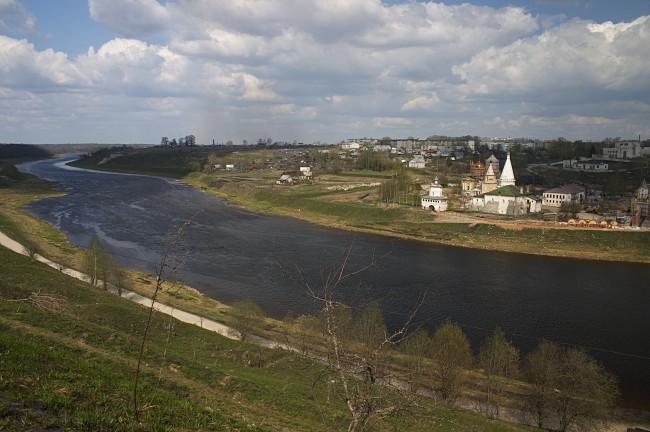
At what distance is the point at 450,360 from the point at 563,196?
1489 inches

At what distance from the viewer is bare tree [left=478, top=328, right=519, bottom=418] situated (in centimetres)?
1300

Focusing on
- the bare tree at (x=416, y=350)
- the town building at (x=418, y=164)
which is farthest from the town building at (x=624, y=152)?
the bare tree at (x=416, y=350)

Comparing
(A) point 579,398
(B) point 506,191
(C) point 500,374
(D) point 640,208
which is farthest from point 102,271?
(D) point 640,208

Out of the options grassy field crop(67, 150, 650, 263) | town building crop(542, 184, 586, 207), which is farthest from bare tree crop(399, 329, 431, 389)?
town building crop(542, 184, 586, 207)

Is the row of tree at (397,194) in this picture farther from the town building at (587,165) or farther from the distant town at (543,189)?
the town building at (587,165)

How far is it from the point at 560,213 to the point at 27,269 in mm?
39503

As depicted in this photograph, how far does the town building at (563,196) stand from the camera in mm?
44344

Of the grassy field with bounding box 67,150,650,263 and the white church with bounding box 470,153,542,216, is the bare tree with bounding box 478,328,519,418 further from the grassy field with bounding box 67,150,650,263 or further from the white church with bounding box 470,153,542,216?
the white church with bounding box 470,153,542,216

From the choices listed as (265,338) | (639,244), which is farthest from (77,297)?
(639,244)

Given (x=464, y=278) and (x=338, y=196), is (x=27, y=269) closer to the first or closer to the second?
(x=464, y=278)

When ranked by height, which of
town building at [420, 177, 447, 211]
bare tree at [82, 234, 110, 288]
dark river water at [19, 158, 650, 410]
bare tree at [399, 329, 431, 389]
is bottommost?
dark river water at [19, 158, 650, 410]

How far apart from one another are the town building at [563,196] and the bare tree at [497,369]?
34.6 metres

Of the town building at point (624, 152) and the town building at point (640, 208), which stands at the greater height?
the town building at point (624, 152)

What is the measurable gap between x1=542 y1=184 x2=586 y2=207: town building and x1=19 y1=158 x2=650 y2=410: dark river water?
581 inches
